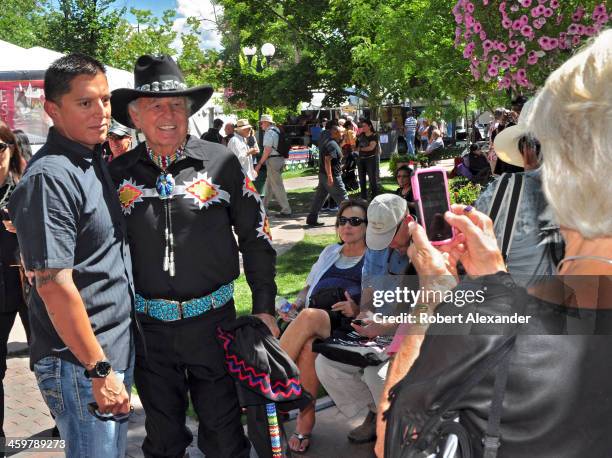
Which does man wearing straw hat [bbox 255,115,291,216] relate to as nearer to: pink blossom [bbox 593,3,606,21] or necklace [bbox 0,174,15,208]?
pink blossom [bbox 593,3,606,21]

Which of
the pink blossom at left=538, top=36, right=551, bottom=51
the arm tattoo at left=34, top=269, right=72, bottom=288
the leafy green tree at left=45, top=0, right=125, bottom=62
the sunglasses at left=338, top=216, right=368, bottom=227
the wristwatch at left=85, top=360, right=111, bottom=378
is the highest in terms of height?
the leafy green tree at left=45, top=0, right=125, bottom=62

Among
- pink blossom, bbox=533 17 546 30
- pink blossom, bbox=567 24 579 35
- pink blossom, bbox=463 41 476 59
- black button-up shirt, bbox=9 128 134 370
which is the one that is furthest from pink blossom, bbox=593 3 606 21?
black button-up shirt, bbox=9 128 134 370

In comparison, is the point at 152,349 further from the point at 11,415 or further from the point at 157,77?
the point at 11,415

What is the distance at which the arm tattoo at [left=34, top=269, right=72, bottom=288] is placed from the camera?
2.41 metres

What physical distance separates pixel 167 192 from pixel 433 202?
1.43 meters

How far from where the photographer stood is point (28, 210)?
96.9 inches

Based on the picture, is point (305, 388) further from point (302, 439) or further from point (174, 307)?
point (174, 307)

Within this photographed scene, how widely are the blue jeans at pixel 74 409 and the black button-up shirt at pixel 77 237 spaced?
2.2 inches

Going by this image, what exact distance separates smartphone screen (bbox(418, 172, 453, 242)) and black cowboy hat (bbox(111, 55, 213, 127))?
58.9 inches

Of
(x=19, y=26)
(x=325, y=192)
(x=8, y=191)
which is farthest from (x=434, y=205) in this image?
(x=19, y=26)

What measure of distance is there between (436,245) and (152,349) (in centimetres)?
166

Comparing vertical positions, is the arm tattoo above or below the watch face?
above

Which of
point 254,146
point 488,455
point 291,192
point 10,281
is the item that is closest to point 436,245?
point 488,455

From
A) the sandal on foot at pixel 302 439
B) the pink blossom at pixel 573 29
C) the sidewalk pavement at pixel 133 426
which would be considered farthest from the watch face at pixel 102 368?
the pink blossom at pixel 573 29
